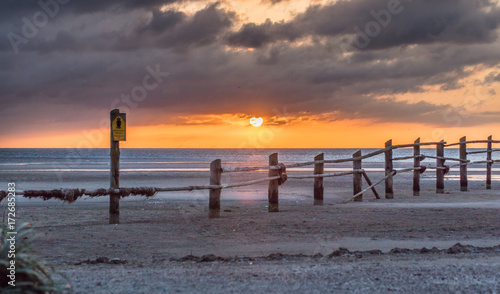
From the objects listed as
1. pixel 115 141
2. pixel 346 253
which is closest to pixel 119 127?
pixel 115 141

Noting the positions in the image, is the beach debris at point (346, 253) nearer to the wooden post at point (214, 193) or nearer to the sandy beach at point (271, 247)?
the sandy beach at point (271, 247)

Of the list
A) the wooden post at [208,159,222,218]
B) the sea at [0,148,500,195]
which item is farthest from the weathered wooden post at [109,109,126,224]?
the sea at [0,148,500,195]

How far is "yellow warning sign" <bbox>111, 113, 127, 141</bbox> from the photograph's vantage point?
8.29 metres

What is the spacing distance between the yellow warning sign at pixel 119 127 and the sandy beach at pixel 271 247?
159cm

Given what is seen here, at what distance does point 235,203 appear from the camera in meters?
12.2

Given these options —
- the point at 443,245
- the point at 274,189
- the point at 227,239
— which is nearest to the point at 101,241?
the point at 227,239

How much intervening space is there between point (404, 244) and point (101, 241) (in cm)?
441

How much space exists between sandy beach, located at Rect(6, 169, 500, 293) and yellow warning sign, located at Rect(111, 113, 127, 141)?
1.59 metres

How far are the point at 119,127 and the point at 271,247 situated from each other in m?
3.65

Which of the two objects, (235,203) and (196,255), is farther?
(235,203)

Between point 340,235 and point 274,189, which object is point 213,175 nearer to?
point 274,189

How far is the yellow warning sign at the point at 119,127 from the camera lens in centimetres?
829

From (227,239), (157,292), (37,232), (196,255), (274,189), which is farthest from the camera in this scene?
(274,189)

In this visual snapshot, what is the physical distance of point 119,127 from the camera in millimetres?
8336
